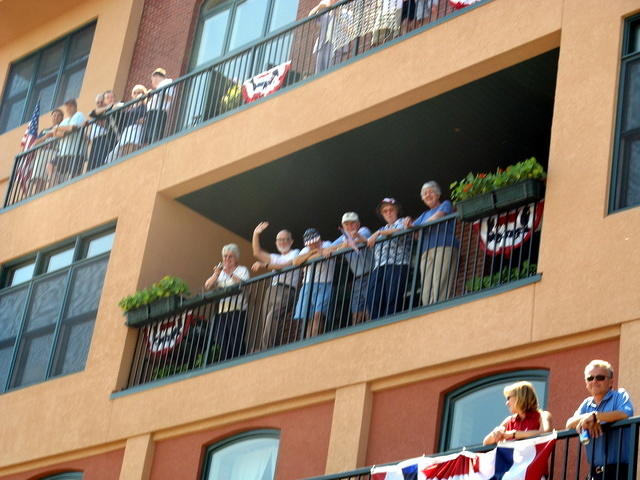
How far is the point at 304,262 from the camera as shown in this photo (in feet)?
62.4

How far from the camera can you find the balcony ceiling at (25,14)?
2845cm

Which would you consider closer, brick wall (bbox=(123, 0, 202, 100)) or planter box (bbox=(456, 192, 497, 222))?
planter box (bbox=(456, 192, 497, 222))

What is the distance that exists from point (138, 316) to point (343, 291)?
356 centimetres

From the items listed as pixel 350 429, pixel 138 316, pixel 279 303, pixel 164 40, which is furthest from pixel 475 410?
pixel 164 40

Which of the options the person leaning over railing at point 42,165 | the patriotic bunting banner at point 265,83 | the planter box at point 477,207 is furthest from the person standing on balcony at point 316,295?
the person leaning over railing at point 42,165

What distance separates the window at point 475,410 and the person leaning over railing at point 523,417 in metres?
1.77

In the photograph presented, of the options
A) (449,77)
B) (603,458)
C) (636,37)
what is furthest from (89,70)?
(603,458)

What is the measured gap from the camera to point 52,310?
74.3 ft

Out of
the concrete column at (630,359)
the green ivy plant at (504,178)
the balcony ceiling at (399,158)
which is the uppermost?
the balcony ceiling at (399,158)

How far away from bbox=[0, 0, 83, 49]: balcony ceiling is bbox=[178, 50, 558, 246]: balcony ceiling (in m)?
7.79

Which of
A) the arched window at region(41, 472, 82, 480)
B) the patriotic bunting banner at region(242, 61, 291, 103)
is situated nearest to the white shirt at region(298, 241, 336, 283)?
the patriotic bunting banner at region(242, 61, 291, 103)

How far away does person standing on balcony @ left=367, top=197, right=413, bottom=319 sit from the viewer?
694 inches

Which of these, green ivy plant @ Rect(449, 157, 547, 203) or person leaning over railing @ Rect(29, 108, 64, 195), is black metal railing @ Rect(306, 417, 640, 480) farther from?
person leaning over railing @ Rect(29, 108, 64, 195)

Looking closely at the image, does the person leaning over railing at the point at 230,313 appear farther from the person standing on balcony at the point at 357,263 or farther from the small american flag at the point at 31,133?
the small american flag at the point at 31,133
